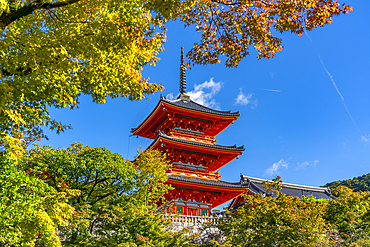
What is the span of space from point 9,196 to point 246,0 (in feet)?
22.3

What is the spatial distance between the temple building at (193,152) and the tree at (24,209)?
369 inches

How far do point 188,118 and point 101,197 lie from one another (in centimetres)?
1095

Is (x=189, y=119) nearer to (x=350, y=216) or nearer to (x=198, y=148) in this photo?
(x=198, y=148)

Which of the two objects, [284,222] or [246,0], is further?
[284,222]

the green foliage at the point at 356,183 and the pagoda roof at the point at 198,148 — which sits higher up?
the green foliage at the point at 356,183

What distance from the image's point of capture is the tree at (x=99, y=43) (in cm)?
613

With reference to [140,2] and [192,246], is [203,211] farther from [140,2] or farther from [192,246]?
[140,2]

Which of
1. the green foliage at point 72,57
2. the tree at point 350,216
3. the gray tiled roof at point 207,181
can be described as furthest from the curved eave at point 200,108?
the green foliage at point 72,57

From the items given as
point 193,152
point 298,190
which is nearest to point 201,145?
point 193,152

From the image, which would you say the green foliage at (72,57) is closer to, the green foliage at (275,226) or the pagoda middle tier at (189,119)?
the green foliage at (275,226)

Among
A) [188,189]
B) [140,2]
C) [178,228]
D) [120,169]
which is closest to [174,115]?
[188,189]

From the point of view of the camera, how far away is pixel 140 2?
7367 millimetres

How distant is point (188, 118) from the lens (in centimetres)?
2122

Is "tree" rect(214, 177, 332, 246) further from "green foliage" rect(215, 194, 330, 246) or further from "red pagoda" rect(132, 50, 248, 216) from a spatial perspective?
"red pagoda" rect(132, 50, 248, 216)
